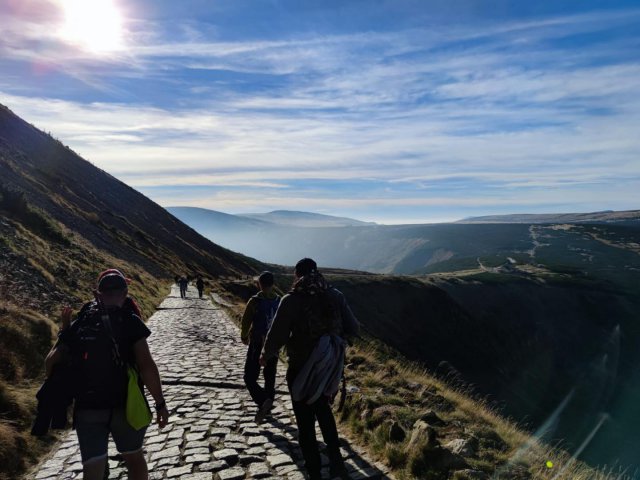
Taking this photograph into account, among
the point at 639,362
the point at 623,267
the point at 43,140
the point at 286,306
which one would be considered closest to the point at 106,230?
the point at 43,140

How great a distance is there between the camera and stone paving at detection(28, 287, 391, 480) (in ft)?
17.7

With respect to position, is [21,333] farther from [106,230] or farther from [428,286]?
[428,286]

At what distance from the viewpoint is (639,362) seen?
73375 mm

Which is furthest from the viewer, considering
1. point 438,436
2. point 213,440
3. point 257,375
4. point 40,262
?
point 40,262

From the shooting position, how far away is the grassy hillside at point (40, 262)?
667 centimetres

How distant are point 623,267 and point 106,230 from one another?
506 ft

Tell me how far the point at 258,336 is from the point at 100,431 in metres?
3.84

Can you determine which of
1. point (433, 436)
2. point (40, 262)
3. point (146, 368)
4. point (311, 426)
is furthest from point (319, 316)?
point (40, 262)

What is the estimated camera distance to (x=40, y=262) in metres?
15.9

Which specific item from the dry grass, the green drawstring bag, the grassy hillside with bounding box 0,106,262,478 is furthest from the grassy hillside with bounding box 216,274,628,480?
the grassy hillside with bounding box 0,106,262,478

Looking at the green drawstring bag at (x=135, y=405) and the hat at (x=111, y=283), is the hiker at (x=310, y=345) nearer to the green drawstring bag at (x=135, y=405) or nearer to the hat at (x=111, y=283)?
the green drawstring bag at (x=135, y=405)

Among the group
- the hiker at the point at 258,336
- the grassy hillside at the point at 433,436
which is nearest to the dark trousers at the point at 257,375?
the hiker at the point at 258,336

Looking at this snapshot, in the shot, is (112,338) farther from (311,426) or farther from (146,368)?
(311,426)

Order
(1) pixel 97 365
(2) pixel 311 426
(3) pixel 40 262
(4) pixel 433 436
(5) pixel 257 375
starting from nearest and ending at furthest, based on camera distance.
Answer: (1) pixel 97 365 → (2) pixel 311 426 → (4) pixel 433 436 → (5) pixel 257 375 → (3) pixel 40 262
